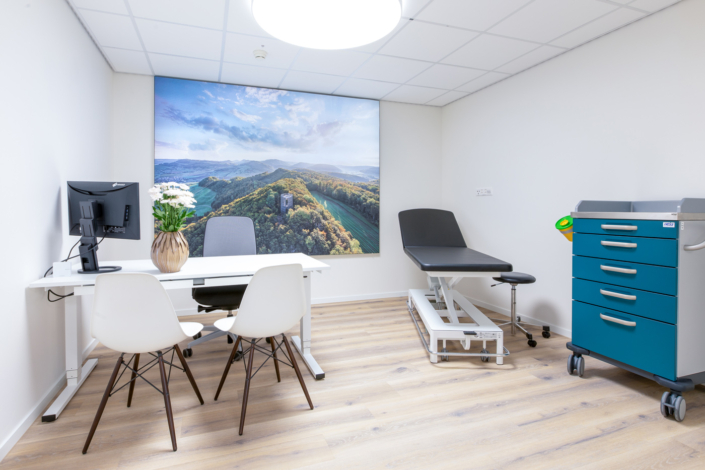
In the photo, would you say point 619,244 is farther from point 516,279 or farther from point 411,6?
point 411,6

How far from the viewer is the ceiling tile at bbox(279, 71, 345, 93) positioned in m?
3.64

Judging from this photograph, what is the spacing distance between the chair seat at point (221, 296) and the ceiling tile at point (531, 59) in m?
3.02

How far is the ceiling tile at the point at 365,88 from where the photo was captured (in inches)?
152

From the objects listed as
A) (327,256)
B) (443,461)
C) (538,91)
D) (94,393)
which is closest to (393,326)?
(327,256)

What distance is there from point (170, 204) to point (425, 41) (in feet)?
7.32

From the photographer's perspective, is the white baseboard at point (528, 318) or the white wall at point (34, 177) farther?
the white baseboard at point (528, 318)

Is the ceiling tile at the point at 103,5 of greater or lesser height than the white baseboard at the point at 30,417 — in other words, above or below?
above

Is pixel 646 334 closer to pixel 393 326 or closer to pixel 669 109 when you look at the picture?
pixel 669 109

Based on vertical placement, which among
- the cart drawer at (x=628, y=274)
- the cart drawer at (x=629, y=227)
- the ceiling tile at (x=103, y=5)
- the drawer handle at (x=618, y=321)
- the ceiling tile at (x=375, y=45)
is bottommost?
the drawer handle at (x=618, y=321)

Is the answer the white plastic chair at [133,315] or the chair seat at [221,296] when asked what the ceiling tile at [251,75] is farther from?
the white plastic chair at [133,315]

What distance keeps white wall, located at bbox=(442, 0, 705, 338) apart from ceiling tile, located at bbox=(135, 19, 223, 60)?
2754mm

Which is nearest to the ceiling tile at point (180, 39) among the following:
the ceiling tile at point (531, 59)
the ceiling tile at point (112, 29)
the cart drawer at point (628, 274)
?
the ceiling tile at point (112, 29)

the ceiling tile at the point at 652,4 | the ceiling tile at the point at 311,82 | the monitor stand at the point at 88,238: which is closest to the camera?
the monitor stand at the point at 88,238

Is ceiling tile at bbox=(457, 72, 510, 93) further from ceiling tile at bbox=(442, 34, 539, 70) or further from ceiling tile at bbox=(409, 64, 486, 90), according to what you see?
ceiling tile at bbox=(442, 34, 539, 70)
